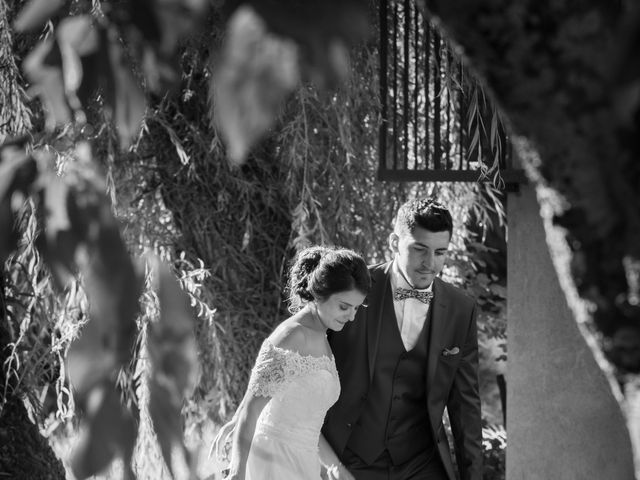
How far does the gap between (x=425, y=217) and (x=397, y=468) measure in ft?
3.00

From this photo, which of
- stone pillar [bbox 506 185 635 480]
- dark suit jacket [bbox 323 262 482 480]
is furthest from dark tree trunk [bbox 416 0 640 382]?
stone pillar [bbox 506 185 635 480]

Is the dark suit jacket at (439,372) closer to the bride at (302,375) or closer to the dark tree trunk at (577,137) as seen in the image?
the bride at (302,375)

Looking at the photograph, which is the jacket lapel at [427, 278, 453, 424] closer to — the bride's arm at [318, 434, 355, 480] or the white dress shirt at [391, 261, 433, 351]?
the white dress shirt at [391, 261, 433, 351]

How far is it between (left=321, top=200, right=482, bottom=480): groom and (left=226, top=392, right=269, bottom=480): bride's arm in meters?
0.44

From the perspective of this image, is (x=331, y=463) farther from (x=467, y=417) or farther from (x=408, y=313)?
(x=408, y=313)

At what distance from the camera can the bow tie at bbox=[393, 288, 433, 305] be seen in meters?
4.20

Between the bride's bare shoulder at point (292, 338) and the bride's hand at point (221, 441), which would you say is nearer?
the bride's hand at point (221, 441)

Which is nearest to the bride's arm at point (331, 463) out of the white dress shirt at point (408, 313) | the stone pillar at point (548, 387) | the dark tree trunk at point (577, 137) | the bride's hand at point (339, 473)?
the bride's hand at point (339, 473)

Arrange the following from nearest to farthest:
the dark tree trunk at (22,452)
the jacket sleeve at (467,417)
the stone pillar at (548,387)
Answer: the dark tree trunk at (22,452) → the jacket sleeve at (467,417) → the stone pillar at (548,387)

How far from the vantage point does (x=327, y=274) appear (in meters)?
3.87

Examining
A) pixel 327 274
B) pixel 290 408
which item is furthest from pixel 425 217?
pixel 290 408

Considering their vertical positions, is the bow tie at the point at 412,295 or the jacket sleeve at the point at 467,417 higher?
the bow tie at the point at 412,295

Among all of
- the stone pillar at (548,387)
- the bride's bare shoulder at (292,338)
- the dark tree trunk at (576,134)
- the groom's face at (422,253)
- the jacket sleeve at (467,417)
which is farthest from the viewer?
the stone pillar at (548,387)

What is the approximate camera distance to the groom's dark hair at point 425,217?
404 cm
